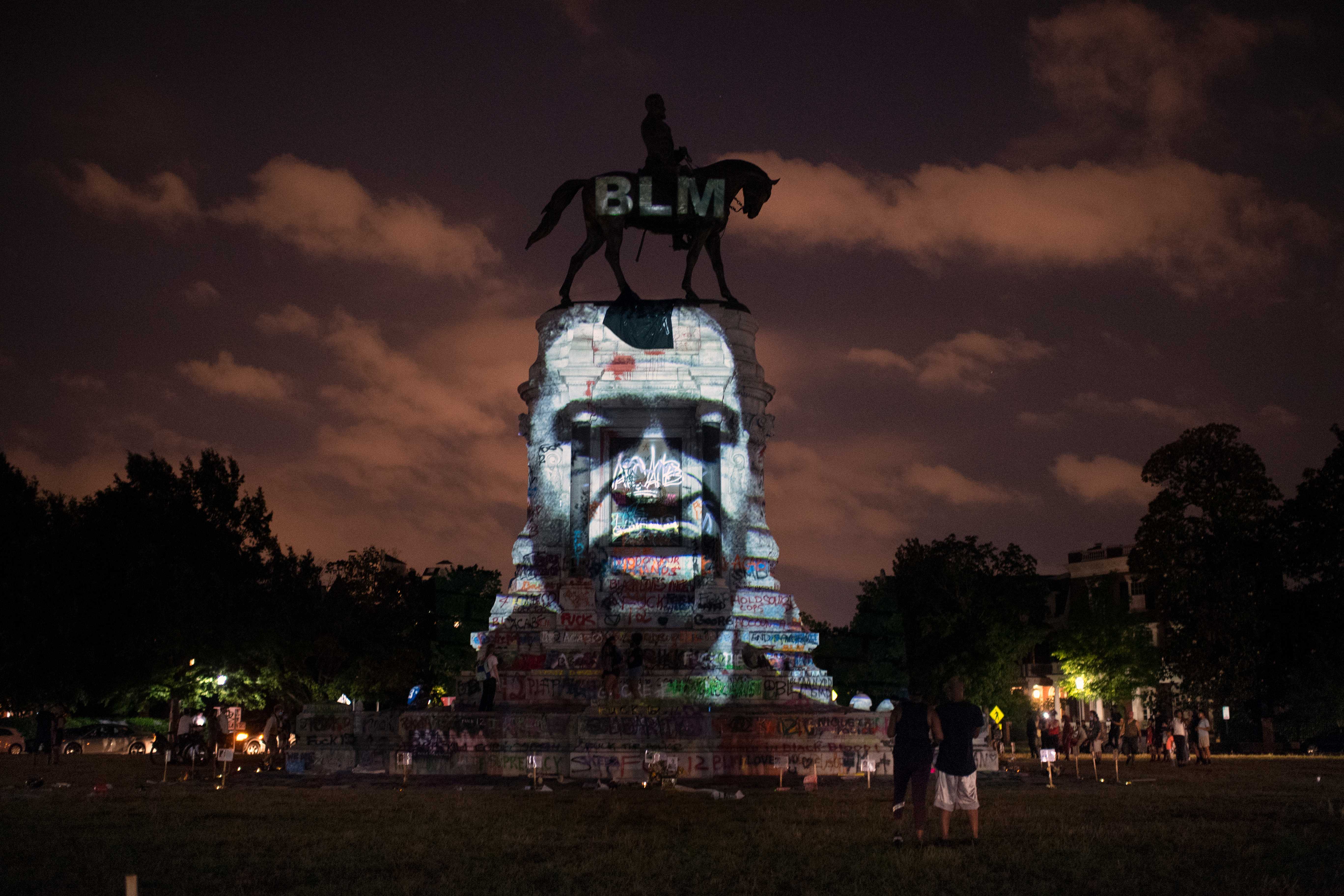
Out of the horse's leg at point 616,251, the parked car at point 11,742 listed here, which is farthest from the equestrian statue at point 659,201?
the parked car at point 11,742

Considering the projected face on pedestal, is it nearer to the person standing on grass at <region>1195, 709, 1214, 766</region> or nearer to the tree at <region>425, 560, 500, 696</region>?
the person standing on grass at <region>1195, 709, 1214, 766</region>

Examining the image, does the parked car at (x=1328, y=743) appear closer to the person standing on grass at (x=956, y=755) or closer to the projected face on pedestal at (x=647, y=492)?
the projected face on pedestal at (x=647, y=492)

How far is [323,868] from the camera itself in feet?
46.3

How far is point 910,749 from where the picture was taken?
1630cm

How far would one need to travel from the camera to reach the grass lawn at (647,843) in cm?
1304

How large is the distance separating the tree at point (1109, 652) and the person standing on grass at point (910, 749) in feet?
207

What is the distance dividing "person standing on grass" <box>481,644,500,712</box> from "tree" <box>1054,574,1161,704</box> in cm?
5113

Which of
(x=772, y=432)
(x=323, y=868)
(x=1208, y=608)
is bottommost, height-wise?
(x=323, y=868)

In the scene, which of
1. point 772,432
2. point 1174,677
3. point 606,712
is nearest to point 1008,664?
point 1174,677

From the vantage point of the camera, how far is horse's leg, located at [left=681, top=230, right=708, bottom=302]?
37812 mm

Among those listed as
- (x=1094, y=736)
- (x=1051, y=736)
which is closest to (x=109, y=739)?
(x=1051, y=736)

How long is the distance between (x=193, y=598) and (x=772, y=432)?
109 ft

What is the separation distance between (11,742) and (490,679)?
35.2 m

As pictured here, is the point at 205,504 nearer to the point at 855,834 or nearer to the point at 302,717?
the point at 302,717
